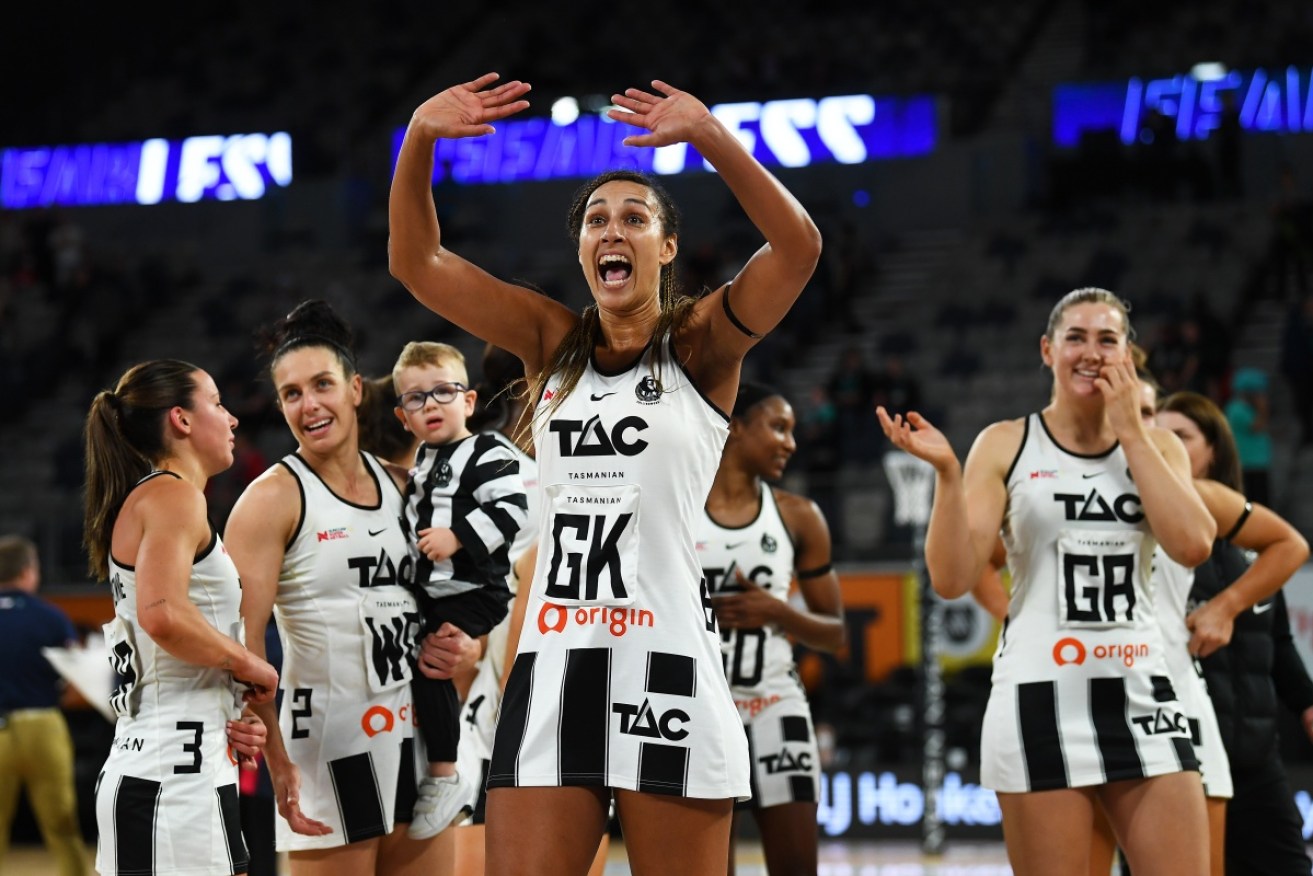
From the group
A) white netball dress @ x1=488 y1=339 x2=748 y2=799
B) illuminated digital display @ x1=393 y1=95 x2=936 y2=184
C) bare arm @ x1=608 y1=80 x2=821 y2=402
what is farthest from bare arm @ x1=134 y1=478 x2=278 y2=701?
illuminated digital display @ x1=393 y1=95 x2=936 y2=184

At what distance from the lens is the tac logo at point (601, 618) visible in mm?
3611

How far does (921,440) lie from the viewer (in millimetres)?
4578

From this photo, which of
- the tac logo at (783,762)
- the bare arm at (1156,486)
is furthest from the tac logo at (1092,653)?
the tac logo at (783,762)

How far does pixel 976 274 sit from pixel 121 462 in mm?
16446

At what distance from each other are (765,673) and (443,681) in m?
1.70

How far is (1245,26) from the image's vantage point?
21.3m

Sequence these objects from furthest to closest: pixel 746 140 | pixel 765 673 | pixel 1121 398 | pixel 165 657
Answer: pixel 746 140 → pixel 765 673 → pixel 1121 398 → pixel 165 657

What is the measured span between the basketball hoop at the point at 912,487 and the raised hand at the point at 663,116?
844cm

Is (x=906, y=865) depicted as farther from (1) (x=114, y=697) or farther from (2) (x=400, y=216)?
(2) (x=400, y=216)

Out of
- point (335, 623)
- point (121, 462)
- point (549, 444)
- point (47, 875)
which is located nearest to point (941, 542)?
point (549, 444)

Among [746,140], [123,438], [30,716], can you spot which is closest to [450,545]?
[123,438]

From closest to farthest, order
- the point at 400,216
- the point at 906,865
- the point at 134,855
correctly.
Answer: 1. the point at 400,216
2. the point at 134,855
3. the point at 906,865

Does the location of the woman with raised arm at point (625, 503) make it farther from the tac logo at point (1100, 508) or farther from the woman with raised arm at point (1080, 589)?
the tac logo at point (1100, 508)

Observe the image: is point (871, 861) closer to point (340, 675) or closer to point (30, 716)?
point (30, 716)
